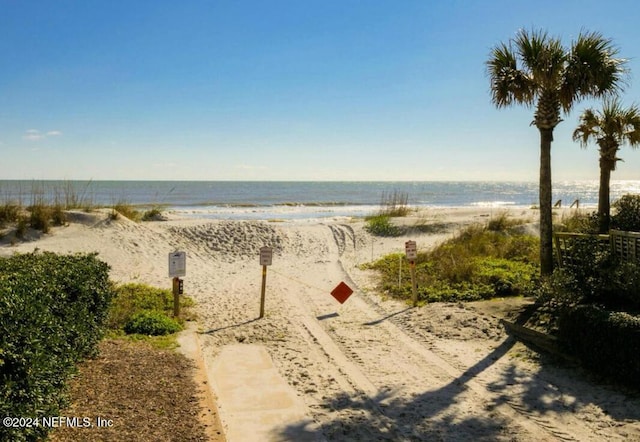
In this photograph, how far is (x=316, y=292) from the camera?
14.4 m

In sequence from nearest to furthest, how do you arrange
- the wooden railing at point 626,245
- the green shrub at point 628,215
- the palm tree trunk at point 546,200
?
the wooden railing at point 626,245 < the green shrub at point 628,215 < the palm tree trunk at point 546,200

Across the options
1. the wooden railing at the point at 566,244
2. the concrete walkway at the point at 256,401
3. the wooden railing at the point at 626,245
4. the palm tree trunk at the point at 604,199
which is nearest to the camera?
the concrete walkway at the point at 256,401

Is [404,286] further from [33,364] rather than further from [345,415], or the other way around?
[33,364]

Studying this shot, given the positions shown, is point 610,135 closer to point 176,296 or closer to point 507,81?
point 507,81

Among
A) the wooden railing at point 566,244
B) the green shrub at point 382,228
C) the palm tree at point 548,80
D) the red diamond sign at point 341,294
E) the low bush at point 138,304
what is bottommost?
the low bush at point 138,304

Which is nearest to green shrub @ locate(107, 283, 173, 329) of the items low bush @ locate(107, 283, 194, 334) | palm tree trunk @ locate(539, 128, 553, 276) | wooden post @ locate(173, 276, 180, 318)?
low bush @ locate(107, 283, 194, 334)

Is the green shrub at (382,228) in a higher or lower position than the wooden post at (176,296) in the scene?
higher

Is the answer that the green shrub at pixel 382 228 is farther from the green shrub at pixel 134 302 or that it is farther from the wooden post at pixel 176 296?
the wooden post at pixel 176 296

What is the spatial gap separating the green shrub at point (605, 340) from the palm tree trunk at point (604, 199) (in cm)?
596

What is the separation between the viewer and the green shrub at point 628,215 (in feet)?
37.7

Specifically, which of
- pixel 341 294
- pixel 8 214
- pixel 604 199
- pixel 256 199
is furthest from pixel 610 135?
pixel 256 199

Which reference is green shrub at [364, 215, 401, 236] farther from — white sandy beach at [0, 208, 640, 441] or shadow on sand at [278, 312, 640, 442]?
shadow on sand at [278, 312, 640, 442]

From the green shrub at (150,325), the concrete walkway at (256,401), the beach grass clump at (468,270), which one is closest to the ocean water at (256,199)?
the green shrub at (150,325)

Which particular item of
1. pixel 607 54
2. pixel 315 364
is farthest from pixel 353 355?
pixel 607 54
